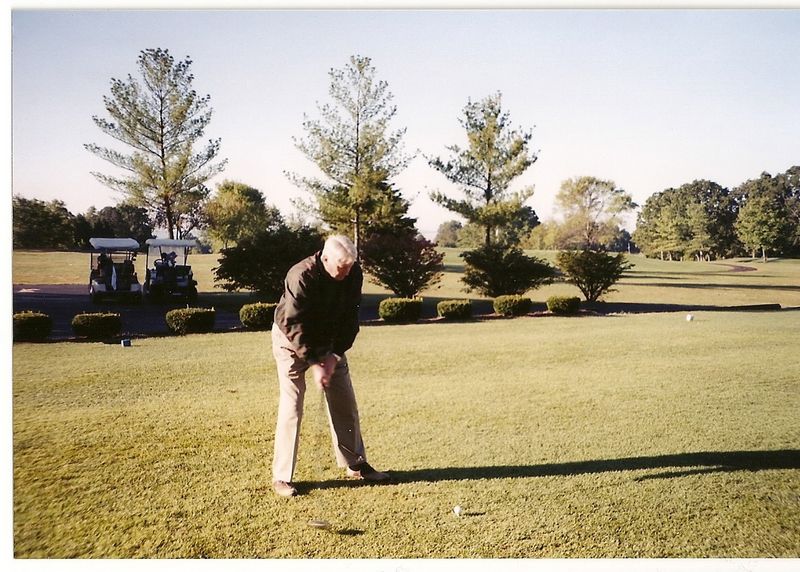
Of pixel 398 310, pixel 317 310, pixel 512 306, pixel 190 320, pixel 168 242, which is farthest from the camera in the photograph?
pixel 512 306

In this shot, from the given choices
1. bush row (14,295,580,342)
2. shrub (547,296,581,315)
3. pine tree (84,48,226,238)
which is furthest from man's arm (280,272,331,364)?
shrub (547,296,581,315)

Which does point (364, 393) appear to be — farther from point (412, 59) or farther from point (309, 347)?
point (412, 59)

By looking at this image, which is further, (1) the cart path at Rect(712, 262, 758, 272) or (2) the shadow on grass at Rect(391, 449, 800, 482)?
(1) the cart path at Rect(712, 262, 758, 272)

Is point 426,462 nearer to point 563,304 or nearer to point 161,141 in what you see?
point 161,141

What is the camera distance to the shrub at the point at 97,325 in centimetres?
731

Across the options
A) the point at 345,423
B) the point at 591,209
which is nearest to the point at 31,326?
the point at 345,423

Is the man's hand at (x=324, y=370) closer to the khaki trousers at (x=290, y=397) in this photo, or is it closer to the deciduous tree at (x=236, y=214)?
the khaki trousers at (x=290, y=397)

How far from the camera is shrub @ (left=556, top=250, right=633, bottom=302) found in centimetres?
1258

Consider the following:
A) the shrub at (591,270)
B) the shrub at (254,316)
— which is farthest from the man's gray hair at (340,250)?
the shrub at (591,270)

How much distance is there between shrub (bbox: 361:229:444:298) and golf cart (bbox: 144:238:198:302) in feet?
13.0

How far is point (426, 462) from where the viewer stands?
3.64m

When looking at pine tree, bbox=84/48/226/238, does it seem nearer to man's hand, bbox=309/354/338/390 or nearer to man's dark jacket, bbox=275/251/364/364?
man's dark jacket, bbox=275/251/364/364

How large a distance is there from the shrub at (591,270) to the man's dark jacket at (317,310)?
9.99 meters

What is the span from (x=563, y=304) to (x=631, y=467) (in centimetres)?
886
